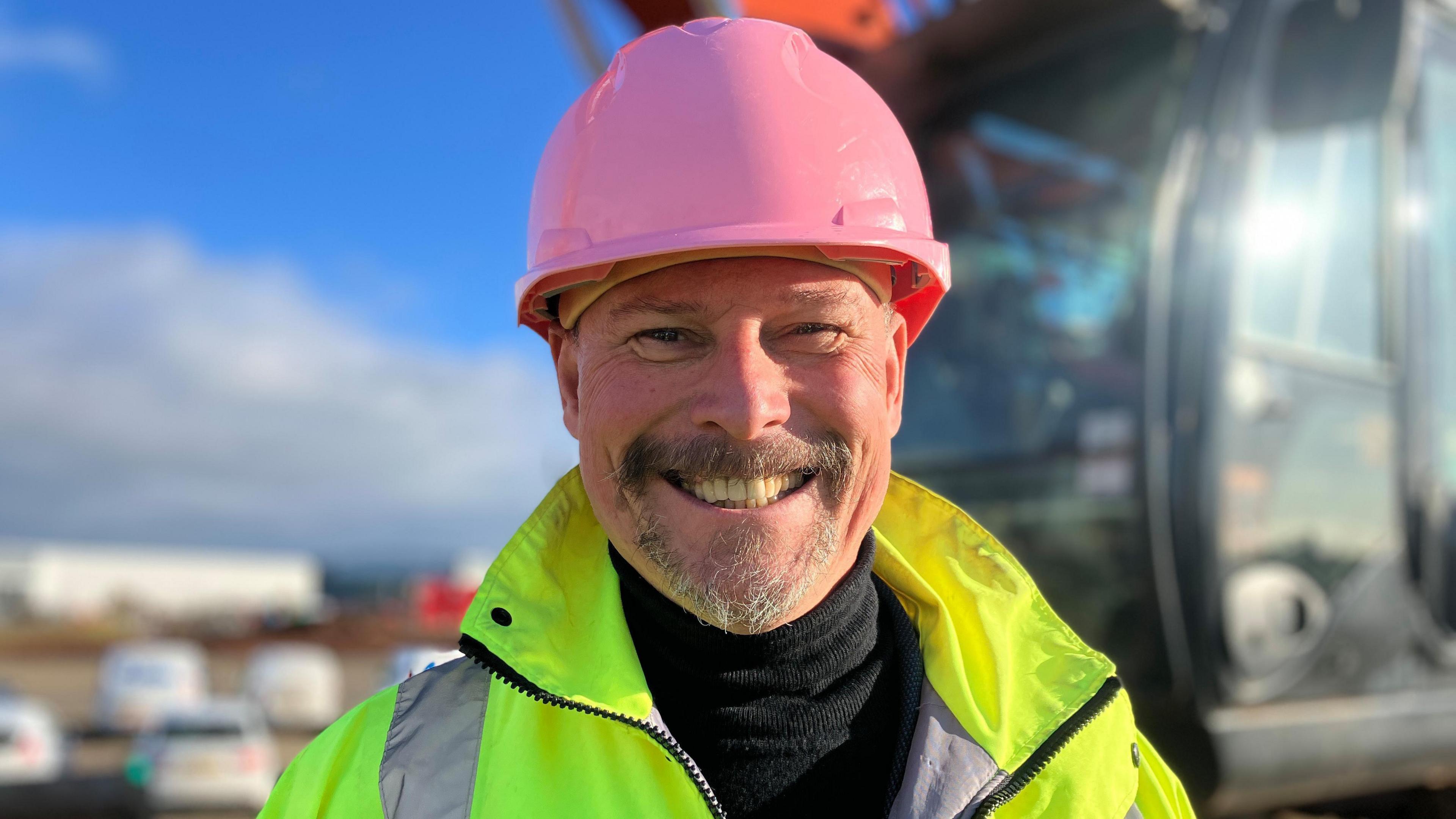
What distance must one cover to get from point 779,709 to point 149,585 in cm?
6492

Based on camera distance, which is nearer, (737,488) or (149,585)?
(737,488)

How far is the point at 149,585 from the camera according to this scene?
5850 cm

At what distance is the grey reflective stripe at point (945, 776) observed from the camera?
163 cm

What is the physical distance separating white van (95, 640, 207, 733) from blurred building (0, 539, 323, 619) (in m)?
30.5

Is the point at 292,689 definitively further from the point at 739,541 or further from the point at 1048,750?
the point at 1048,750

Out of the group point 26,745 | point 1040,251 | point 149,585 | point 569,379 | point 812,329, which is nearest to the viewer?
point 812,329

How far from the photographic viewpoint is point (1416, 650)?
178 inches

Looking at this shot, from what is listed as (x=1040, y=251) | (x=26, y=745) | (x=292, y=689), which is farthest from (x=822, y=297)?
(x=292, y=689)

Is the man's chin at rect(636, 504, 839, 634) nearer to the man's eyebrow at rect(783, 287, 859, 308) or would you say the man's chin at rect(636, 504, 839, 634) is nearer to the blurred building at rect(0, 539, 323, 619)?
the man's eyebrow at rect(783, 287, 859, 308)

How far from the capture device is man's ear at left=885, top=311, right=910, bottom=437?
6.34ft

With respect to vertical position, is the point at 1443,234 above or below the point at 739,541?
below

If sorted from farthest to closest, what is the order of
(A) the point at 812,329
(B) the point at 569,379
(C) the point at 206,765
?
(C) the point at 206,765
(B) the point at 569,379
(A) the point at 812,329

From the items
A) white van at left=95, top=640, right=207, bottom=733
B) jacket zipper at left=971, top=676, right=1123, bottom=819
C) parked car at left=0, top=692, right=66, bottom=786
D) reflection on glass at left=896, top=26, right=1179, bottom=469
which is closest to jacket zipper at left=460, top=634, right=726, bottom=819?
jacket zipper at left=971, top=676, right=1123, bottom=819

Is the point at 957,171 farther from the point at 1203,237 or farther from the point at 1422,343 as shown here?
the point at 1422,343
